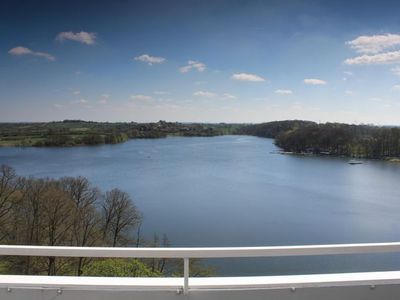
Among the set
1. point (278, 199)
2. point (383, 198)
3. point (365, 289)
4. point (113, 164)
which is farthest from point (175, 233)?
point (113, 164)

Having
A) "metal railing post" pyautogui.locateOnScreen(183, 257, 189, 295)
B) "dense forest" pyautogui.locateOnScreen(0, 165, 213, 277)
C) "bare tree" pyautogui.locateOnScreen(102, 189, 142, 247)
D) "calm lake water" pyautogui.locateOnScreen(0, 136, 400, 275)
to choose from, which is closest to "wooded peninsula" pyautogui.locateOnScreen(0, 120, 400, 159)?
"calm lake water" pyautogui.locateOnScreen(0, 136, 400, 275)

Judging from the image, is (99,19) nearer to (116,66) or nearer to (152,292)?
(116,66)

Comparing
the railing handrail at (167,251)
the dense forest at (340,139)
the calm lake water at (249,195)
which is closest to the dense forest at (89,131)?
the calm lake water at (249,195)

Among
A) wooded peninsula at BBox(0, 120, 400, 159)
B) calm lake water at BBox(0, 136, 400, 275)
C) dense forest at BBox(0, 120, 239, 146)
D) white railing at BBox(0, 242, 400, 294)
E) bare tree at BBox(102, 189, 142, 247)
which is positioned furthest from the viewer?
wooded peninsula at BBox(0, 120, 400, 159)

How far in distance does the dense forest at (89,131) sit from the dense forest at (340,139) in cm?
1232

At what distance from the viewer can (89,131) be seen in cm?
3944

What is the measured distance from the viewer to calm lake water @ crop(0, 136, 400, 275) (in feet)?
50.5

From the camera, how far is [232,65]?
42.5m

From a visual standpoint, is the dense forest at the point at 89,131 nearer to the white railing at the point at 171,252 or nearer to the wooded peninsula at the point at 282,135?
the wooded peninsula at the point at 282,135

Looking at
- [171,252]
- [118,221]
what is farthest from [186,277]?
[118,221]

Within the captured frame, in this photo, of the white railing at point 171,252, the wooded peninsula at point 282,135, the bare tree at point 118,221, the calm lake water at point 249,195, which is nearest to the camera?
the white railing at point 171,252

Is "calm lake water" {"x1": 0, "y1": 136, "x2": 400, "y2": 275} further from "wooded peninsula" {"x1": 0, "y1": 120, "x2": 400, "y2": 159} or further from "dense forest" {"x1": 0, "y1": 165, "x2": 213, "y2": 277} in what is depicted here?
"dense forest" {"x1": 0, "y1": 165, "x2": 213, "y2": 277}

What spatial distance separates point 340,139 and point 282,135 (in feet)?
23.4

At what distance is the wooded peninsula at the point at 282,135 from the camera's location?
3329 cm
